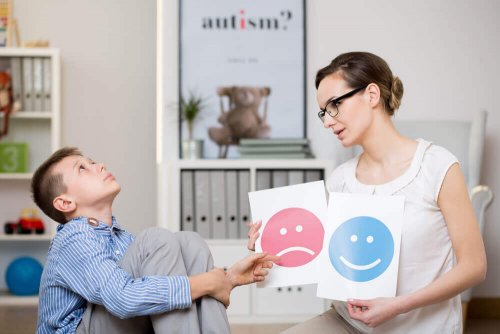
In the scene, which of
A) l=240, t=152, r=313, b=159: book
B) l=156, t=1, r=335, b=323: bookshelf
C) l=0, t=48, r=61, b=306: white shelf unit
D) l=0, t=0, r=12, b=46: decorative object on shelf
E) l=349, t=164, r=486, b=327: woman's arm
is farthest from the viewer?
l=0, t=48, r=61, b=306: white shelf unit

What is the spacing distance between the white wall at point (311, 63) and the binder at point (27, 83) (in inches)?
12.5

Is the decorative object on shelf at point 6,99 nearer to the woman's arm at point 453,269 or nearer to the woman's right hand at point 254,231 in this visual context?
the woman's right hand at point 254,231

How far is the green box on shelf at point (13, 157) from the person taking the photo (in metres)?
4.46

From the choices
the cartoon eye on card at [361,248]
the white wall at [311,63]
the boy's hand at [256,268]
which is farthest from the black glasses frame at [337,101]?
the white wall at [311,63]

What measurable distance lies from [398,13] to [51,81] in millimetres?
2075

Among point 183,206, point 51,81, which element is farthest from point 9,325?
point 51,81

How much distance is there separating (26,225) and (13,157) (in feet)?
1.41

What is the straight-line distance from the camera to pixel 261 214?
1898mm

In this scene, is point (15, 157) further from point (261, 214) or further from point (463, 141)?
point (261, 214)

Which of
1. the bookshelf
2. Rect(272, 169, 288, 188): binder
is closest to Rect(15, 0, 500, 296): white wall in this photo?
Rect(272, 169, 288, 188): binder

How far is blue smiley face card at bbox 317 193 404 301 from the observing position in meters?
1.74

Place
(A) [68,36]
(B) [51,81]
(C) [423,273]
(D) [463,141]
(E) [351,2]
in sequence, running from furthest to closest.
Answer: (A) [68,36] < (B) [51,81] < (E) [351,2] < (D) [463,141] < (C) [423,273]

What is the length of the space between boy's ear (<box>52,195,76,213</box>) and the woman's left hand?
0.79 meters

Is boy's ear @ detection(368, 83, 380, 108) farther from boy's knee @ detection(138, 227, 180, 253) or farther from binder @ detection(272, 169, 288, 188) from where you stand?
binder @ detection(272, 169, 288, 188)
